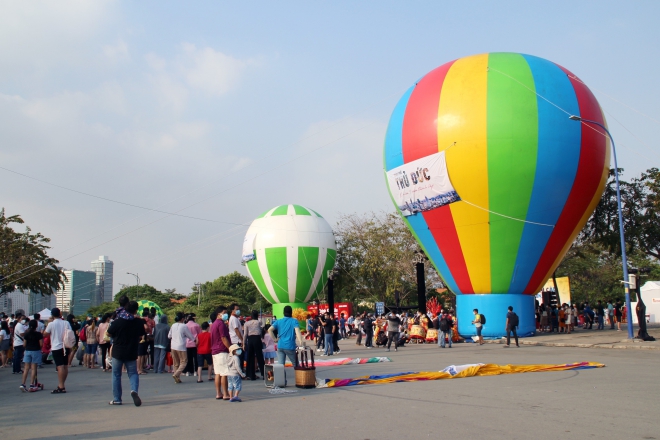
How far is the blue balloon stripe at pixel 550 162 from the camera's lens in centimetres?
2205

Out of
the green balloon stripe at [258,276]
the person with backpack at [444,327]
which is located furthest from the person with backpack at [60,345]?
the green balloon stripe at [258,276]

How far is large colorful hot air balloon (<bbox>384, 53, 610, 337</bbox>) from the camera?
22.1 metres

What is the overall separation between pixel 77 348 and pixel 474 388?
1337 cm

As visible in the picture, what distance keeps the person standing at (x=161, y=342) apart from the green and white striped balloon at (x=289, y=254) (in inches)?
940

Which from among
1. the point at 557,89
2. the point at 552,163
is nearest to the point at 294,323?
the point at 552,163

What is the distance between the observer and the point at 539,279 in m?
23.8

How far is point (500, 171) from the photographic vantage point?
22000 mm

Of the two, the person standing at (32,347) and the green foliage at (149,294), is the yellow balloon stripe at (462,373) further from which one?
the green foliage at (149,294)

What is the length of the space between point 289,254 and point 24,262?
15.6m

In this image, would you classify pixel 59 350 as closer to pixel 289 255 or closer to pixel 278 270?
pixel 289 255

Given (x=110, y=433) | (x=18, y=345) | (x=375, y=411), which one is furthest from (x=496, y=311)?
(x=110, y=433)

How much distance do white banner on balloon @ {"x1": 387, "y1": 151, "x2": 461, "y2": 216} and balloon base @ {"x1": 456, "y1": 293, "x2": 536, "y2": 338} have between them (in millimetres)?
4053

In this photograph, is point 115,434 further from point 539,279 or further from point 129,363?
point 539,279

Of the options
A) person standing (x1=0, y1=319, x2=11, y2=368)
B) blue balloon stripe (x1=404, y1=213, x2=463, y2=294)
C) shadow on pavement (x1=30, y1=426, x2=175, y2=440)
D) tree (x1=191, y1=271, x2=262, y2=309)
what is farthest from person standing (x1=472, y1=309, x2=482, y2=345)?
tree (x1=191, y1=271, x2=262, y2=309)
